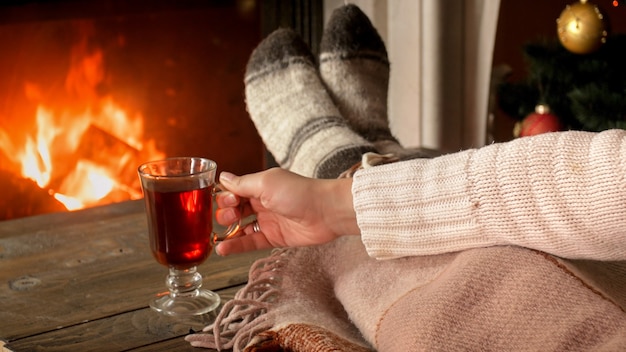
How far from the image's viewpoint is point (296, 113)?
4.72 ft

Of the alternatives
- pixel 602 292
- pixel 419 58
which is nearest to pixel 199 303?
pixel 602 292

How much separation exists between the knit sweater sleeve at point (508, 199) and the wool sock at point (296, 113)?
369 millimetres

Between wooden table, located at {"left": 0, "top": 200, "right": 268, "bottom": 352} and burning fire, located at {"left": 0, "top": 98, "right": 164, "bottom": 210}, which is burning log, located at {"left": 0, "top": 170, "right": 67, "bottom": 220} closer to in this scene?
burning fire, located at {"left": 0, "top": 98, "right": 164, "bottom": 210}

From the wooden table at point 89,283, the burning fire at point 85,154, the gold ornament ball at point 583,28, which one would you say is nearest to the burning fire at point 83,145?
the burning fire at point 85,154

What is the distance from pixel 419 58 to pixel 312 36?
0.28m

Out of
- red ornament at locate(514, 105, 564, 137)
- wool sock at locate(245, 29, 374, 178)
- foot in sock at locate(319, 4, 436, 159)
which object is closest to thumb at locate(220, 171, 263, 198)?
wool sock at locate(245, 29, 374, 178)

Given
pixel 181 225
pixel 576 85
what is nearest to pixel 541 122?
pixel 576 85

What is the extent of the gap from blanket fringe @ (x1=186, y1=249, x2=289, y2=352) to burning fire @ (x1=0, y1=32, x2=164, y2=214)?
3.67 ft

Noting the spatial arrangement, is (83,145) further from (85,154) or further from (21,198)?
(21,198)

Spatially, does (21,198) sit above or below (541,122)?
below

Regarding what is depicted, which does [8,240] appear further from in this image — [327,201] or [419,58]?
[419,58]

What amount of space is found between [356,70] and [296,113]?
0.51ft

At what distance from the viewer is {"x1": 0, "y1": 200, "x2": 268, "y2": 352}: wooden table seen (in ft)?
2.75

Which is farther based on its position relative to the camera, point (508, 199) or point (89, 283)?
point (89, 283)
